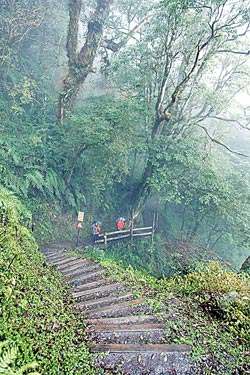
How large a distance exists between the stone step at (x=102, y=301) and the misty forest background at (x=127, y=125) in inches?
172

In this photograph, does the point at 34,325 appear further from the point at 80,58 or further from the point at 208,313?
the point at 80,58

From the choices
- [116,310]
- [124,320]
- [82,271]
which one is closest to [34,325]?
[124,320]

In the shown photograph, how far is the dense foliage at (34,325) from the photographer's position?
8.45ft

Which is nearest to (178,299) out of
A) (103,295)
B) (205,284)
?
(205,284)

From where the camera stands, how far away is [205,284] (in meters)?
5.07

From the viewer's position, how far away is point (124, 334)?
11.6 ft

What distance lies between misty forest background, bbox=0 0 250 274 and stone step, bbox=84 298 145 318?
476 centimetres

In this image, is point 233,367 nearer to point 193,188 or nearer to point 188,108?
point 193,188

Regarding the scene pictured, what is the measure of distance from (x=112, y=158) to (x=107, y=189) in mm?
3313

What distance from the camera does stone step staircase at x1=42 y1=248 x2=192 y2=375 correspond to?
10.0ft

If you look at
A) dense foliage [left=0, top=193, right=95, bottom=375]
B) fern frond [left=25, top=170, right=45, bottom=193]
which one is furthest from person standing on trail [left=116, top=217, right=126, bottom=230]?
dense foliage [left=0, top=193, right=95, bottom=375]

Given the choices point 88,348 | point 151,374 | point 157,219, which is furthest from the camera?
point 157,219

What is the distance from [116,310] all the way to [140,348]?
1035 mm

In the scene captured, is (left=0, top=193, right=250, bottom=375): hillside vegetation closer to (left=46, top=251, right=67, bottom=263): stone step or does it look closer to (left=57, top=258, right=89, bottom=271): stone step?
(left=57, top=258, right=89, bottom=271): stone step
